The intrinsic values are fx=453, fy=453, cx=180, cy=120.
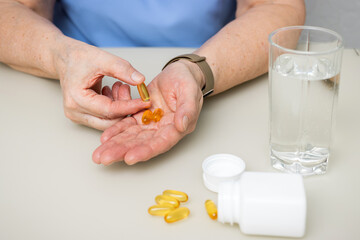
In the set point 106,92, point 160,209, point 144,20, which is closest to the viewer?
point 160,209

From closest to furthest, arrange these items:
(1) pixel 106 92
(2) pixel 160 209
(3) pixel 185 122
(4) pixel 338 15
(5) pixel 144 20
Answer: (2) pixel 160 209, (3) pixel 185 122, (1) pixel 106 92, (5) pixel 144 20, (4) pixel 338 15

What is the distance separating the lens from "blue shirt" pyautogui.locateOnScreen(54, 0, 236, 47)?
146 cm

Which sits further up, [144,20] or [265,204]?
[144,20]

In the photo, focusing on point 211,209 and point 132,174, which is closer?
point 211,209

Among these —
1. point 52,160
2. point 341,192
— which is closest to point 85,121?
point 52,160

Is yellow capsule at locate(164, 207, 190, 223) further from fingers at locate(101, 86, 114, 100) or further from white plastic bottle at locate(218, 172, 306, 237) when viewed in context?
fingers at locate(101, 86, 114, 100)

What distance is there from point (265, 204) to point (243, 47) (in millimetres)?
629

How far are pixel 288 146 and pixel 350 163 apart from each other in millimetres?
142

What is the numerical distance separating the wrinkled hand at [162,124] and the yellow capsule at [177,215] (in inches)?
5.8

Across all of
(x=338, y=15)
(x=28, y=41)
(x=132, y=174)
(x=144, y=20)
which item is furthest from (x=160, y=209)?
(x=338, y=15)

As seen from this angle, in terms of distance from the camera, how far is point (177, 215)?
2.54ft

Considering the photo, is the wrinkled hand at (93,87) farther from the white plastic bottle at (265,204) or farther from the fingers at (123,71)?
the white plastic bottle at (265,204)

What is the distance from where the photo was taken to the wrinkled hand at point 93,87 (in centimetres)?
101

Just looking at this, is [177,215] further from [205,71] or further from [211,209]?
[205,71]
